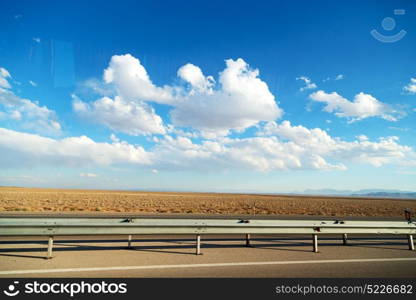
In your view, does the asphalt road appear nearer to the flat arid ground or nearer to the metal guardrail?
the metal guardrail

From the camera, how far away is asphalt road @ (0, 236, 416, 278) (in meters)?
Answer: 4.71

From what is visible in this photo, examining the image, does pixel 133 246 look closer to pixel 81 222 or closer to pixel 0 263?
pixel 81 222

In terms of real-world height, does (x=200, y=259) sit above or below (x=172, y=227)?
below

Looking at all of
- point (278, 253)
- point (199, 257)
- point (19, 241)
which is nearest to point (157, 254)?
point (199, 257)

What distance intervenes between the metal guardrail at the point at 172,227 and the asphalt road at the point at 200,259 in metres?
0.53

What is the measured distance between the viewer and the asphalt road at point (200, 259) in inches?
186

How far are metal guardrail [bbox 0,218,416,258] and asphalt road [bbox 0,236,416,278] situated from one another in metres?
0.53

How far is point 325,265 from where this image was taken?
538cm

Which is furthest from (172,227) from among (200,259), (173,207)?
(173,207)

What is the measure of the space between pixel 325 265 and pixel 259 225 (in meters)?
1.69

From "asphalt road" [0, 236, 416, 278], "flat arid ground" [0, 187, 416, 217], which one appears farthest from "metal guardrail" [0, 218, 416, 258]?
"flat arid ground" [0, 187, 416, 217]

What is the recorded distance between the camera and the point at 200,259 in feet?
18.5

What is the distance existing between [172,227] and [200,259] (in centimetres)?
97

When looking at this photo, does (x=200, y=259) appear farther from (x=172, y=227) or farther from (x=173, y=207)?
(x=173, y=207)
